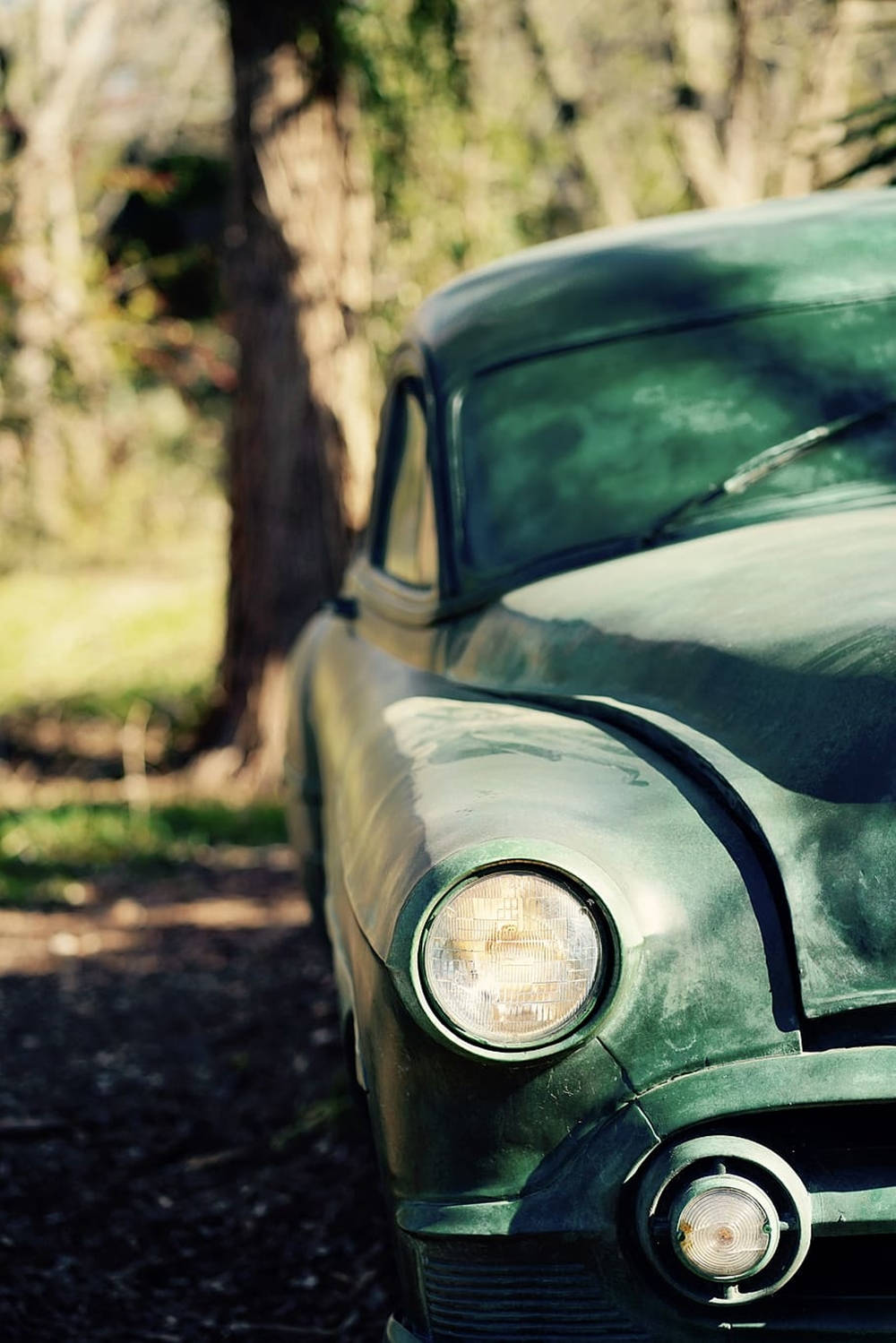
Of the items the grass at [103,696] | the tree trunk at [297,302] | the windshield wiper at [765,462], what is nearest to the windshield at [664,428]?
the windshield wiper at [765,462]

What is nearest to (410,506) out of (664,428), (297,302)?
(664,428)

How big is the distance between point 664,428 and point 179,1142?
1969 mm

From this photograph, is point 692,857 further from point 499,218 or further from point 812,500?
point 499,218

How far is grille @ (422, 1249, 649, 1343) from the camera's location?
1.75m

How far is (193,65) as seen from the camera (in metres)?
19.4

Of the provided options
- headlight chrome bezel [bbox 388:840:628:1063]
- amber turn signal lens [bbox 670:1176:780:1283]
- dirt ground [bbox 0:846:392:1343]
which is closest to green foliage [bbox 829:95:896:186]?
dirt ground [bbox 0:846:392:1343]

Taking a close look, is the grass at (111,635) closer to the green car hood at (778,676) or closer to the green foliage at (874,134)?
the green foliage at (874,134)

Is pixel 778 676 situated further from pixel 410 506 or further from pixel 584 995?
pixel 410 506

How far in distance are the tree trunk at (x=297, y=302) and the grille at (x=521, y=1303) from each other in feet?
18.1

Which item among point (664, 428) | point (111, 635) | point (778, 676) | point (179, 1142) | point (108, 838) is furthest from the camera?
point (111, 635)

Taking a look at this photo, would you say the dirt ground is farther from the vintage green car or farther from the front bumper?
the front bumper

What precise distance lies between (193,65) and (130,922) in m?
16.4

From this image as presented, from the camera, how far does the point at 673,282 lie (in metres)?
3.30

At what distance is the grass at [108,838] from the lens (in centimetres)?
630
